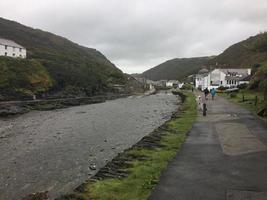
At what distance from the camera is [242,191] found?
10.0 meters

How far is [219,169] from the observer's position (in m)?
12.6

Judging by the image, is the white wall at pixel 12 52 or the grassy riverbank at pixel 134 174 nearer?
the grassy riverbank at pixel 134 174

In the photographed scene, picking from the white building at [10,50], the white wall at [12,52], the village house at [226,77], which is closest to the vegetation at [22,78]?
the white wall at [12,52]

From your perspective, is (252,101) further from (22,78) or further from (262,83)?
(22,78)

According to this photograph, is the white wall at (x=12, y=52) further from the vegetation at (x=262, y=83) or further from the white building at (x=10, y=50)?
the vegetation at (x=262, y=83)

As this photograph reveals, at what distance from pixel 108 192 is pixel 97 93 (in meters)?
103

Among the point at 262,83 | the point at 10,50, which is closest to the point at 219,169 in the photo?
the point at 262,83

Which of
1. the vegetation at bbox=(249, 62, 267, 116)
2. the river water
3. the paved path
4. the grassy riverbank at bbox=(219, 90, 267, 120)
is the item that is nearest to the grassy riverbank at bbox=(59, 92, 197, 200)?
the paved path

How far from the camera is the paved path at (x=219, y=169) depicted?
32.7 ft

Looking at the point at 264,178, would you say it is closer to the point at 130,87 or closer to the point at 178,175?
the point at 178,175

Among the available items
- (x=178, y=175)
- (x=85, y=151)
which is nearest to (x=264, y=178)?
(x=178, y=175)

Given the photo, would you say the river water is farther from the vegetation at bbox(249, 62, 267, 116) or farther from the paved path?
the vegetation at bbox(249, 62, 267, 116)

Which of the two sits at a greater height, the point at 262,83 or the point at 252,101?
the point at 262,83

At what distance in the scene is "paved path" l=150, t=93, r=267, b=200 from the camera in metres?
9.96
